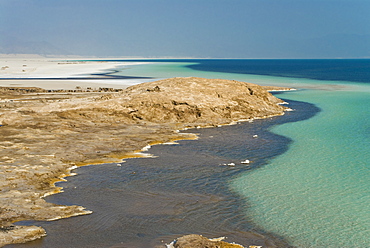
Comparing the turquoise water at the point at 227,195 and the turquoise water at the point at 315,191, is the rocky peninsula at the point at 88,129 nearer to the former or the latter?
the turquoise water at the point at 227,195

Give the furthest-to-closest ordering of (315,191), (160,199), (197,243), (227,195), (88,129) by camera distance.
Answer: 1. (88,129)
2. (315,191)
3. (227,195)
4. (160,199)
5. (197,243)

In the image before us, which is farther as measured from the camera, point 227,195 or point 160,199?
point 227,195

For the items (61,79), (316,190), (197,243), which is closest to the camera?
(197,243)

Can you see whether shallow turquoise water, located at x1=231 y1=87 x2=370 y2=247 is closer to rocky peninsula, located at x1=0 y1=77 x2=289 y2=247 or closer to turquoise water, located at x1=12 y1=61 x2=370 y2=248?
turquoise water, located at x1=12 y1=61 x2=370 y2=248

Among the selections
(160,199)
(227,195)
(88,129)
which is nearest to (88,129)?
(88,129)

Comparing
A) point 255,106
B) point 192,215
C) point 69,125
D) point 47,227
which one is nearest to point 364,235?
point 192,215

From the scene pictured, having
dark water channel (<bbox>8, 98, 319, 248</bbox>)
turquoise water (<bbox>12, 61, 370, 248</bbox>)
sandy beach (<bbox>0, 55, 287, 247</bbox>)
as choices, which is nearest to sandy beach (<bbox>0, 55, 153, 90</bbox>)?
sandy beach (<bbox>0, 55, 287, 247</bbox>)

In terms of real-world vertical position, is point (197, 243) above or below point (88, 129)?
below

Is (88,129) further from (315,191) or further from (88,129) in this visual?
(315,191)

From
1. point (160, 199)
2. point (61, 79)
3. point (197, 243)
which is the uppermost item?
point (61, 79)
